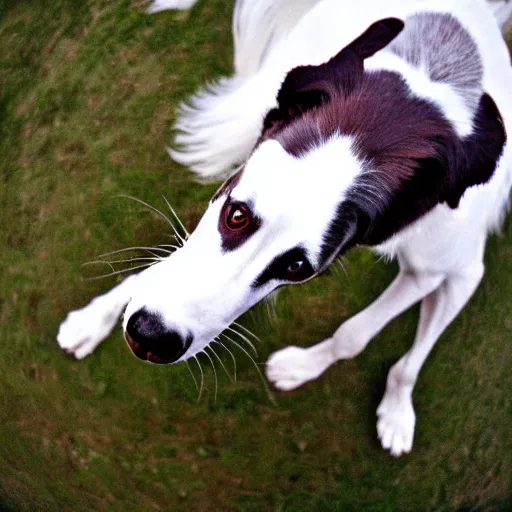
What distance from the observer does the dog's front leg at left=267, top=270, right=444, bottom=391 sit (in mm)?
1877

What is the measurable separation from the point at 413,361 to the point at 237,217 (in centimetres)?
96

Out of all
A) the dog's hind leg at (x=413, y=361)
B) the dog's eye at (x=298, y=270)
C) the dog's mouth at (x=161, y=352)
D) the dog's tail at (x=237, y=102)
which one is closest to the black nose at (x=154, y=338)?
the dog's mouth at (x=161, y=352)

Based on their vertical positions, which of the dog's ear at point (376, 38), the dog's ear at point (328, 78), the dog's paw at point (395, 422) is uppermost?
the dog's ear at point (376, 38)

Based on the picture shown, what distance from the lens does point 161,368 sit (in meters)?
1.98

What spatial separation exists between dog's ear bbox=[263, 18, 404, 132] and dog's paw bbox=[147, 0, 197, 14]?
755 millimetres

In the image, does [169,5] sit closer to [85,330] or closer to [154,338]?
[85,330]

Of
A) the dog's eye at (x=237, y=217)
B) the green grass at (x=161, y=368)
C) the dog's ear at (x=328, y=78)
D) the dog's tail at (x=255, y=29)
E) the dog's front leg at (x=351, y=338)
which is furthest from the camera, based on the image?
the dog's tail at (x=255, y=29)

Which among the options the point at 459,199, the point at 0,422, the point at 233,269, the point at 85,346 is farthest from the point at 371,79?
the point at 0,422

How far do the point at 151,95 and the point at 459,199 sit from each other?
99cm

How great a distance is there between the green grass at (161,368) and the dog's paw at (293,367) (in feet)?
0.10

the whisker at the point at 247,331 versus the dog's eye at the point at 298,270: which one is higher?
the dog's eye at the point at 298,270

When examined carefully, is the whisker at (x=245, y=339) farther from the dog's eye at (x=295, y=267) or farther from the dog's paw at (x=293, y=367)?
the dog's eye at (x=295, y=267)

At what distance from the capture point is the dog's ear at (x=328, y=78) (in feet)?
4.58

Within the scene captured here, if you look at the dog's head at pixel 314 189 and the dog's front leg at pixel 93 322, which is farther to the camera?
the dog's front leg at pixel 93 322
